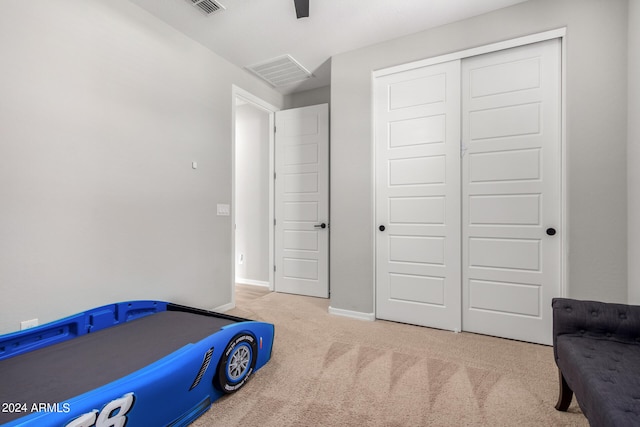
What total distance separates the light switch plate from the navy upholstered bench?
9.41 ft

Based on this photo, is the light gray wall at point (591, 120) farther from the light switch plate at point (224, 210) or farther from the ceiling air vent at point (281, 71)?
the light switch plate at point (224, 210)

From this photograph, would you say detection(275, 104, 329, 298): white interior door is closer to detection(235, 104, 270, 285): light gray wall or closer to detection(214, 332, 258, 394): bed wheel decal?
detection(235, 104, 270, 285): light gray wall

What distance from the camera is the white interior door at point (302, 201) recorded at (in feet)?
12.2

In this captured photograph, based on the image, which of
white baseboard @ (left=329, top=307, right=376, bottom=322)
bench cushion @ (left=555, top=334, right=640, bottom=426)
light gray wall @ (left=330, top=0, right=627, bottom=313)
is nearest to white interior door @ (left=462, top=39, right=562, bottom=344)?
light gray wall @ (left=330, top=0, right=627, bottom=313)

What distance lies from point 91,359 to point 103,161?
1379 mm

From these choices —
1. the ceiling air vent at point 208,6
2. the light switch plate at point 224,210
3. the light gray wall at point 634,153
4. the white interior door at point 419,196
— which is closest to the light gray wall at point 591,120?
the light gray wall at point 634,153

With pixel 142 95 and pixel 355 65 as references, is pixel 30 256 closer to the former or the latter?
pixel 142 95

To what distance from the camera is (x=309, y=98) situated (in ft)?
13.3

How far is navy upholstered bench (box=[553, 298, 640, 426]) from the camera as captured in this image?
98 cm

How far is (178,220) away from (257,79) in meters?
2.08

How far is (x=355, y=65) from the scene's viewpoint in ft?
9.85

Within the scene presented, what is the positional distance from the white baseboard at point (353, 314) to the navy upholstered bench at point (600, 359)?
1.57 metres

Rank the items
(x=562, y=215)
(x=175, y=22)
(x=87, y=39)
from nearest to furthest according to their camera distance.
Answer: (x=87, y=39)
(x=562, y=215)
(x=175, y=22)

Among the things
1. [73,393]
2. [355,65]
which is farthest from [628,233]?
[73,393]
